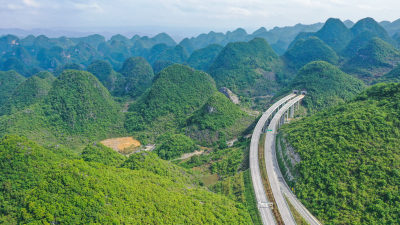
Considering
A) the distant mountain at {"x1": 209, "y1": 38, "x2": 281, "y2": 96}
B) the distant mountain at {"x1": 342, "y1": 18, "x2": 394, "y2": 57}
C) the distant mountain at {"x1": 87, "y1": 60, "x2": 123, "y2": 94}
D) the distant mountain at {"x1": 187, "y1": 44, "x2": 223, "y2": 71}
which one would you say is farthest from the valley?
the distant mountain at {"x1": 187, "y1": 44, "x2": 223, "y2": 71}

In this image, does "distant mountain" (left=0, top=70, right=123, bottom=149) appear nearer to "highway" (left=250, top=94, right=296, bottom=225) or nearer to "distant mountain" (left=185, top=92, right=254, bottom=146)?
"distant mountain" (left=185, top=92, right=254, bottom=146)

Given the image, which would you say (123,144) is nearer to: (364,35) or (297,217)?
(297,217)

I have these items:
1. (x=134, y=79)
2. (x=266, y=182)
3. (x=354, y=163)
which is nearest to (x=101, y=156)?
(x=266, y=182)

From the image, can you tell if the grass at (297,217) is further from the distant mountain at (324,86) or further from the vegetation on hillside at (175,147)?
the distant mountain at (324,86)

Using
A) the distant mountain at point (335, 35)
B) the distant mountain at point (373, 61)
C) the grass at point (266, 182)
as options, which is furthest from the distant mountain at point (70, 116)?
the distant mountain at point (335, 35)

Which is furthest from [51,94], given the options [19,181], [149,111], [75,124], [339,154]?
[339,154]

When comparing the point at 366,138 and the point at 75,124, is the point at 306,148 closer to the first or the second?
the point at 366,138
